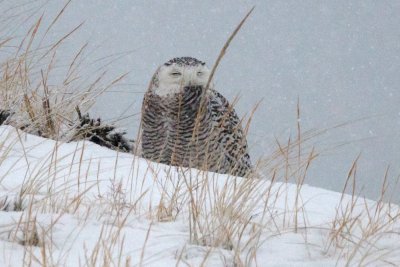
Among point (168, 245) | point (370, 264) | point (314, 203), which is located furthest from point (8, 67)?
point (370, 264)

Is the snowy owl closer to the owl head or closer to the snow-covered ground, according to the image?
the owl head

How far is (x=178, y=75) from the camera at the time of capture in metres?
5.52

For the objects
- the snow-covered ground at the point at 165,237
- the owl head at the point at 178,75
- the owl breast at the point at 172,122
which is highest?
the owl head at the point at 178,75

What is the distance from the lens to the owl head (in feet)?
18.1

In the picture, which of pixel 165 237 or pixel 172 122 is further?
pixel 172 122

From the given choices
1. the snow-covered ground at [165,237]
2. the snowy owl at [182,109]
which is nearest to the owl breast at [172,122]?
the snowy owl at [182,109]

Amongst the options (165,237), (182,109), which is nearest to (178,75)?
(182,109)

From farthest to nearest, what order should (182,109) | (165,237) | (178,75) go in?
(182,109) < (178,75) < (165,237)

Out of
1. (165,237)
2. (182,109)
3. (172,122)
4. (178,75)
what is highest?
(178,75)

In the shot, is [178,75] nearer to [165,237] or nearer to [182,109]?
[182,109]

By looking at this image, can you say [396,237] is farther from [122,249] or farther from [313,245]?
[122,249]

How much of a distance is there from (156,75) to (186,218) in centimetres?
323

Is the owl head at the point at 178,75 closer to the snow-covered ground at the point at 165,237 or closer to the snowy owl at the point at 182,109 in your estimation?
the snowy owl at the point at 182,109

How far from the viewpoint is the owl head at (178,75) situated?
5.50m
